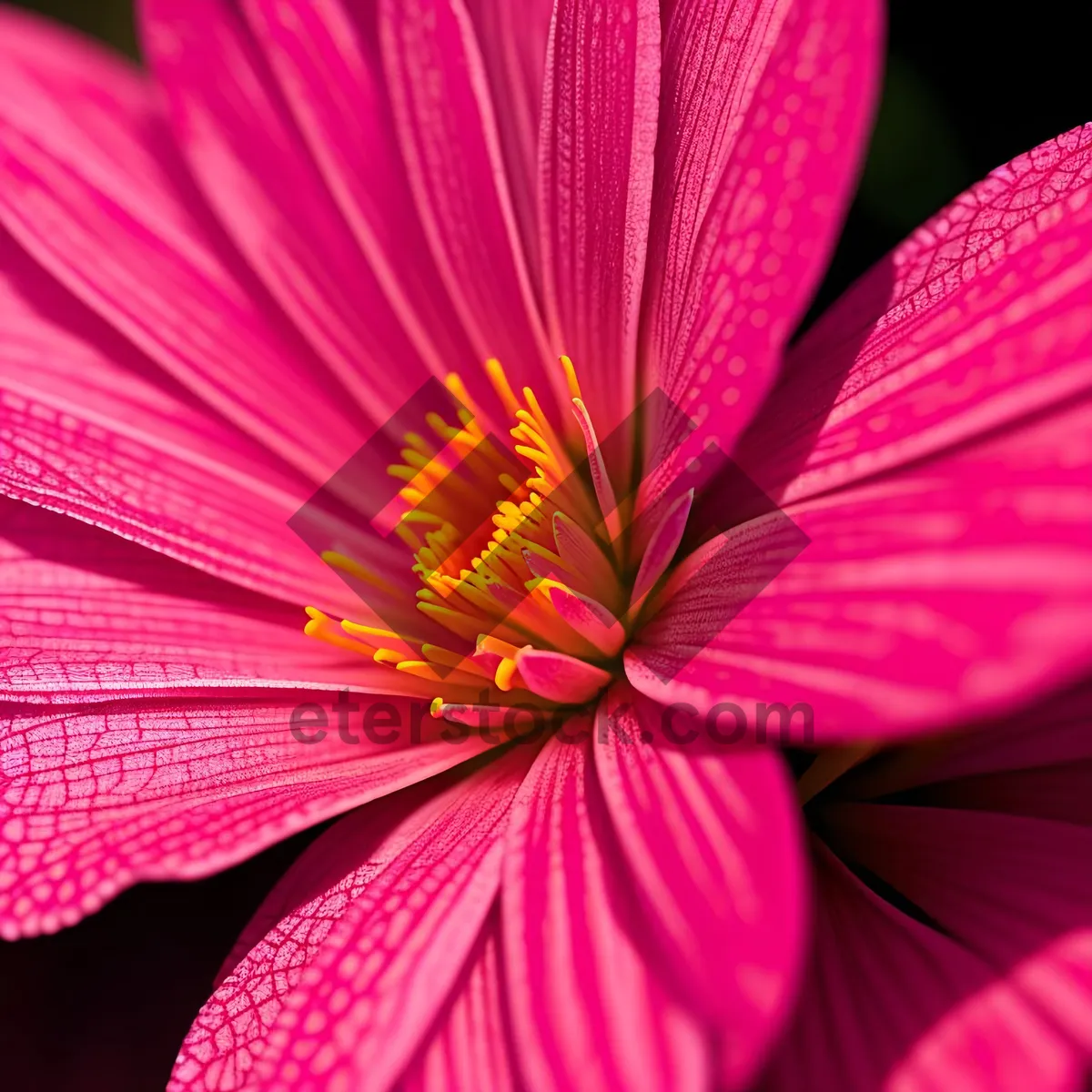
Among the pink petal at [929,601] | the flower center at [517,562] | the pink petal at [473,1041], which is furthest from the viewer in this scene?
the flower center at [517,562]

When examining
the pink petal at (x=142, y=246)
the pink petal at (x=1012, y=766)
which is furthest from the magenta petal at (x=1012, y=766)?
the pink petal at (x=142, y=246)

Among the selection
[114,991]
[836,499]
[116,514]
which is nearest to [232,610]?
[116,514]

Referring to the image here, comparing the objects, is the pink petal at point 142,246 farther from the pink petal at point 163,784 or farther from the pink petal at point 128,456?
the pink petal at point 163,784

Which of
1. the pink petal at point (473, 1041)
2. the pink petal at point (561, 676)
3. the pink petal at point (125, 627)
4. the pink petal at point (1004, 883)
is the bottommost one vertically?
the pink petal at point (1004, 883)

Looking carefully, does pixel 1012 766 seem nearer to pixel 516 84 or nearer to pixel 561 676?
pixel 561 676

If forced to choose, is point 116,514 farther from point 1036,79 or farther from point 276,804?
point 1036,79

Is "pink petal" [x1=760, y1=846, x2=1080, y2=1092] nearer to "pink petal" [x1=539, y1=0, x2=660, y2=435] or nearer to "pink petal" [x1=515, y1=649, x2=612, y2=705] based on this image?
"pink petal" [x1=515, y1=649, x2=612, y2=705]

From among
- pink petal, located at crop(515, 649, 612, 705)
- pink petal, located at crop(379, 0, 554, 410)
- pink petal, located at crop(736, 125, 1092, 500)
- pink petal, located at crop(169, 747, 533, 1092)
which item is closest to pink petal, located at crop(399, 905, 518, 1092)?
pink petal, located at crop(169, 747, 533, 1092)
